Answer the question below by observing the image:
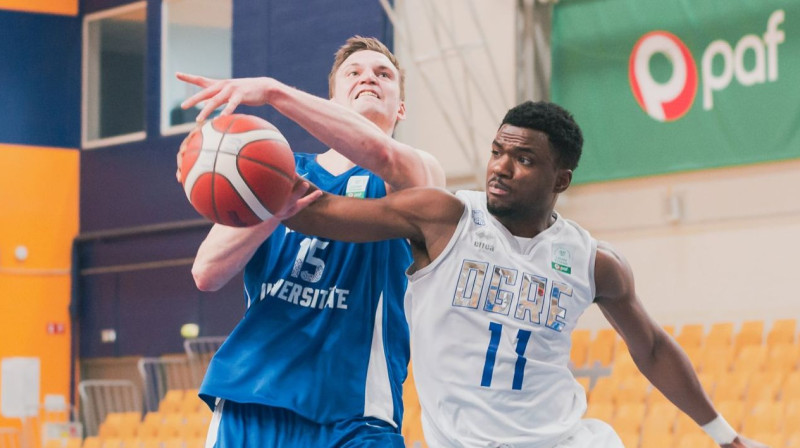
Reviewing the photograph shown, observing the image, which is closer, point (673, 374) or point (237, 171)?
point (237, 171)

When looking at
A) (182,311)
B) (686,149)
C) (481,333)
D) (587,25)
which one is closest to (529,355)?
(481,333)

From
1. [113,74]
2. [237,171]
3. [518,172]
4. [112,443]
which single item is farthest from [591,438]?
[113,74]

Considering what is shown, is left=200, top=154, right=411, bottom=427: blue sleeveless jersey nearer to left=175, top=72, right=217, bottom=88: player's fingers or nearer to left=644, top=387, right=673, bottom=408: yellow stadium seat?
left=175, top=72, right=217, bottom=88: player's fingers

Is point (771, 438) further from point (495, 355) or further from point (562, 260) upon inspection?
point (495, 355)

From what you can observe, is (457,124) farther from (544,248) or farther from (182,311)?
(544,248)

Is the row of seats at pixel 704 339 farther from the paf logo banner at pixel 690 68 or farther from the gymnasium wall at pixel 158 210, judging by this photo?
the gymnasium wall at pixel 158 210

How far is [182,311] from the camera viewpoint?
15828 millimetres

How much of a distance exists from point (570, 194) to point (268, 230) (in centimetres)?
881

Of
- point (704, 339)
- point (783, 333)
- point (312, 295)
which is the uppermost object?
point (312, 295)

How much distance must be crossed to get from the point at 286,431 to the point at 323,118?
1.08m

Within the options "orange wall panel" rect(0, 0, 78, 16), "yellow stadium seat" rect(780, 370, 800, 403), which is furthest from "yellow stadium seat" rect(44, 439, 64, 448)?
"yellow stadium seat" rect(780, 370, 800, 403)

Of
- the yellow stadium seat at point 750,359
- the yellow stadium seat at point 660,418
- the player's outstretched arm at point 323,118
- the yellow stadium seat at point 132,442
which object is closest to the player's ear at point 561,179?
the player's outstretched arm at point 323,118

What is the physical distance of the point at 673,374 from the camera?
4273mm

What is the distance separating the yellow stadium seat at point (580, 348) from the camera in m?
11.0
